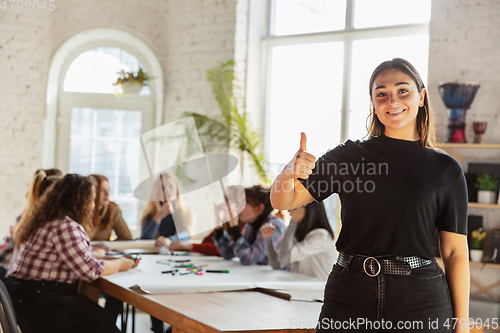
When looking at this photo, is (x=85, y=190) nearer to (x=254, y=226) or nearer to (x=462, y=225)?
(x=254, y=226)

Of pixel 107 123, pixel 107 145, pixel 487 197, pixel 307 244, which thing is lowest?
pixel 307 244

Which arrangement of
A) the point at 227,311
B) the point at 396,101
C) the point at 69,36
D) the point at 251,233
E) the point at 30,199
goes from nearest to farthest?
1. the point at 396,101
2. the point at 227,311
3. the point at 30,199
4. the point at 251,233
5. the point at 69,36

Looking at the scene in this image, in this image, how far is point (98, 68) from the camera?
19.1 feet

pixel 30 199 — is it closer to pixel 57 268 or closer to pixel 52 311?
pixel 57 268

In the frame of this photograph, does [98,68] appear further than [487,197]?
Yes

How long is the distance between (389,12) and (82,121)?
3.48 meters

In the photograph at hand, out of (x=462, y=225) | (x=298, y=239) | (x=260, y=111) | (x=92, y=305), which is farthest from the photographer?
(x=260, y=111)

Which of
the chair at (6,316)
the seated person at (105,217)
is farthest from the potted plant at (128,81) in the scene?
the chair at (6,316)

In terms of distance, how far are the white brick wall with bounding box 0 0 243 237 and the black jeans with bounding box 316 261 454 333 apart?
14.0 feet

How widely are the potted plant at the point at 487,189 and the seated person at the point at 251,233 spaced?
1.65 metres

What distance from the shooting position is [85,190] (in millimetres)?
2635

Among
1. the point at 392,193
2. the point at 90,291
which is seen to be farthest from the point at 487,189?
the point at 392,193

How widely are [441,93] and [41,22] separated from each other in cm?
409

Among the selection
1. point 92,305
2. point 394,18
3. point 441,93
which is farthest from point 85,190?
point 394,18
